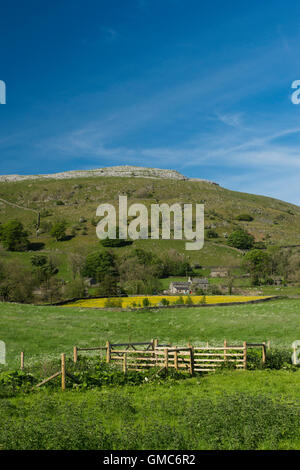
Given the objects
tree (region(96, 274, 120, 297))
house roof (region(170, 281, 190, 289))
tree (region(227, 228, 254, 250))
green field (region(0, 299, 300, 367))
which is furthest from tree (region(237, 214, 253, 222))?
green field (region(0, 299, 300, 367))

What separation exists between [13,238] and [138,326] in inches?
4051

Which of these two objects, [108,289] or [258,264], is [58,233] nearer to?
[108,289]

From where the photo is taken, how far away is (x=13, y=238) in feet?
463

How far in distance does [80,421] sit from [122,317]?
4097 centimetres

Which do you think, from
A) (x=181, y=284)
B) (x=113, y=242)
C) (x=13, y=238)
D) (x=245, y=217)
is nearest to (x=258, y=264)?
(x=181, y=284)

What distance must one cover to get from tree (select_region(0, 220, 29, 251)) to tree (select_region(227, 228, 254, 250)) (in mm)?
76212

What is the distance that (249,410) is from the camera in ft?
51.8

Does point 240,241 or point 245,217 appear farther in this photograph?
point 245,217

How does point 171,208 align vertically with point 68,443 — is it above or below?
above

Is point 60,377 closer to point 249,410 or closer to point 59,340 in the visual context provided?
point 249,410

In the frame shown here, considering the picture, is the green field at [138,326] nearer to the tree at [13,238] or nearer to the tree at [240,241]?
the tree at [13,238]

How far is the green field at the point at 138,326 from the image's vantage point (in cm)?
3934

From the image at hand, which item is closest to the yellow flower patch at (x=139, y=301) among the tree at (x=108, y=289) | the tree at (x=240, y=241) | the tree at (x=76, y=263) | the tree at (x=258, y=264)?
the tree at (x=108, y=289)
